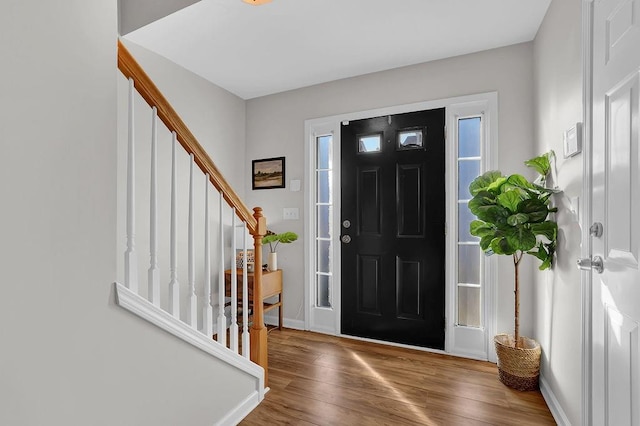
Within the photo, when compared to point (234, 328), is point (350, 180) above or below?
above

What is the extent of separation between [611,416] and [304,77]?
300 centimetres

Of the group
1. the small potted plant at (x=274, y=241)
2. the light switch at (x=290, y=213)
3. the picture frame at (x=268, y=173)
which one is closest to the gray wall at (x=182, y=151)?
the picture frame at (x=268, y=173)

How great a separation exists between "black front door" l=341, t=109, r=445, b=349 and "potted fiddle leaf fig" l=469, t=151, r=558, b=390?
576mm

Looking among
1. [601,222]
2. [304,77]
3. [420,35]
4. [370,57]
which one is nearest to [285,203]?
[304,77]

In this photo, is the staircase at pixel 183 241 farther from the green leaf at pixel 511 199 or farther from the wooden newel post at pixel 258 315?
the green leaf at pixel 511 199

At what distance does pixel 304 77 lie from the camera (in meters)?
2.98

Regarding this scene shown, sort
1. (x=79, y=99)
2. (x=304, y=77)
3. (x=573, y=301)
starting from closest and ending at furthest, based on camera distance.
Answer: (x=79, y=99) → (x=573, y=301) → (x=304, y=77)

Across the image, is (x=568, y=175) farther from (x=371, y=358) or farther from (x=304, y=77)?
(x=304, y=77)

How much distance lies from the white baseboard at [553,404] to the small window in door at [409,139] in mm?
1895

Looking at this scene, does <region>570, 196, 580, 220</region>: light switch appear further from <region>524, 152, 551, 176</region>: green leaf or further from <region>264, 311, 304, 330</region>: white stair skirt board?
<region>264, 311, 304, 330</region>: white stair skirt board

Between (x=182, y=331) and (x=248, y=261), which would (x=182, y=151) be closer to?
(x=248, y=261)

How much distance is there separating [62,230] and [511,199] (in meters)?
2.12

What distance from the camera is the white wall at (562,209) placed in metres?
1.53

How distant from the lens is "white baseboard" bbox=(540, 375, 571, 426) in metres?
1.67
